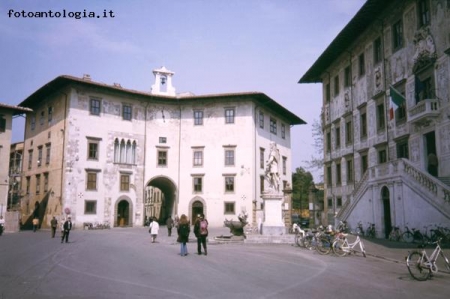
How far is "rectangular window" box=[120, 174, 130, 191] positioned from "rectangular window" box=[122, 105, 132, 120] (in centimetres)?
585

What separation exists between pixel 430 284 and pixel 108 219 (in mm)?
31959

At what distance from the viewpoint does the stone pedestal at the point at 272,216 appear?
2133 centimetres

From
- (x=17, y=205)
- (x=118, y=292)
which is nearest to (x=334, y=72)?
(x=118, y=292)

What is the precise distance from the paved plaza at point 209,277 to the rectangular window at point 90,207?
841 inches

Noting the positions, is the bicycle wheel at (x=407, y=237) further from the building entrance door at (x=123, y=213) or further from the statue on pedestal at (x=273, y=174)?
the building entrance door at (x=123, y=213)

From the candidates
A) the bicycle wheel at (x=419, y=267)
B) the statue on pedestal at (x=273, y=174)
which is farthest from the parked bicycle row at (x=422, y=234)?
the statue on pedestal at (x=273, y=174)

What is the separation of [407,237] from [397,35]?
1234 cm

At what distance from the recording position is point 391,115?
2308cm

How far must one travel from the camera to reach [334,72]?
110 ft

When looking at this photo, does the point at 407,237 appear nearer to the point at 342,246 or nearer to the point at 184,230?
the point at 342,246

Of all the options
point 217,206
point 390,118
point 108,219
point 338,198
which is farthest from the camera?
point 217,206

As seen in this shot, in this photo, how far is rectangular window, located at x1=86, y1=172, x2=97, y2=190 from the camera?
36688 millimetres

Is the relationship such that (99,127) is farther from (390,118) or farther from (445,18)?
(445,18)

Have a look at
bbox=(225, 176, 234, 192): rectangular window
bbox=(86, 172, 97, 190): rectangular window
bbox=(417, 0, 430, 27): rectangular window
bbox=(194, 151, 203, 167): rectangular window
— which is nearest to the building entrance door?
bbox=(86, 172, 97, 190): rectangular window
